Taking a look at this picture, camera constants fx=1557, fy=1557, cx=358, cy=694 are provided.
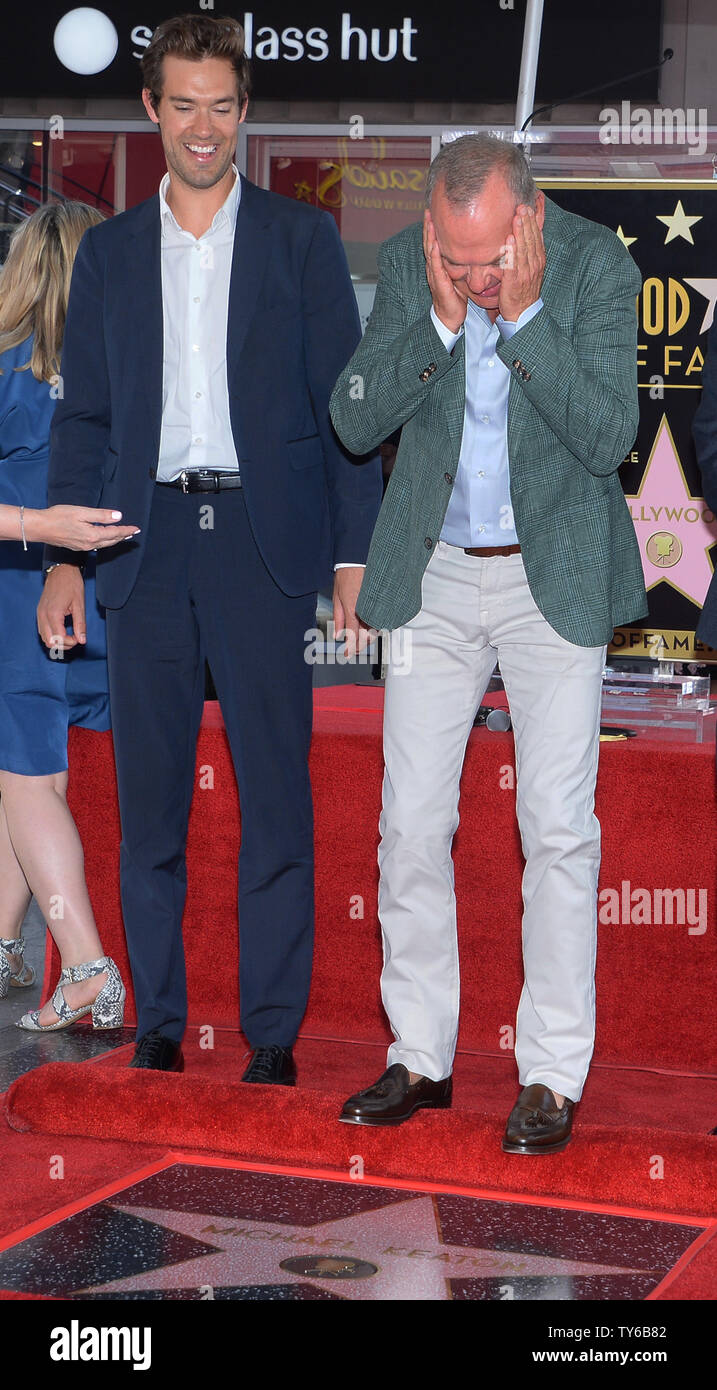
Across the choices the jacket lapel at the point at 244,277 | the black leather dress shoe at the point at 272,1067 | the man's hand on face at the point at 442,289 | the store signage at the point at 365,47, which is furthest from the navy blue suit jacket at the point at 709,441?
the store signage at the point at 365,47

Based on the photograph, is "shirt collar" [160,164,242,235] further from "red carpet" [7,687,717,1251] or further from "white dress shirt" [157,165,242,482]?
"red carpet" [7,687,717,1251]

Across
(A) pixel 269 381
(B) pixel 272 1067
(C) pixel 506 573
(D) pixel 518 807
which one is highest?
(A) pixel 269 381

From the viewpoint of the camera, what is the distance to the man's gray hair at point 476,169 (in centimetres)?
215

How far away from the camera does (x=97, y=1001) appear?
130 inches

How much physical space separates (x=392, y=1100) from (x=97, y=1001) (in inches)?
41.8

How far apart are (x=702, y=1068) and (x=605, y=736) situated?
0.67 metres

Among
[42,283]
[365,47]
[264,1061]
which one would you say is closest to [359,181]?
[365,47]

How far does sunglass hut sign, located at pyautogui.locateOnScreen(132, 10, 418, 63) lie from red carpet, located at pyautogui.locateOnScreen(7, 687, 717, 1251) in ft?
16.2

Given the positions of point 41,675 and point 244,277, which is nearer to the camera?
point 244,277

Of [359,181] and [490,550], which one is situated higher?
[359,181]

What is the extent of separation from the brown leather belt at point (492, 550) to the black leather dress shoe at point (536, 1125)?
809 mm

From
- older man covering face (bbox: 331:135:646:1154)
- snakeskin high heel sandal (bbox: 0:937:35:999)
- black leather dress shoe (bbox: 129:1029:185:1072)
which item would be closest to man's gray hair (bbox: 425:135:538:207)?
older man covering face (bbox: 331:135:646:1154)

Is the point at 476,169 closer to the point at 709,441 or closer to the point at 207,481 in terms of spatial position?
the point at 709,441
